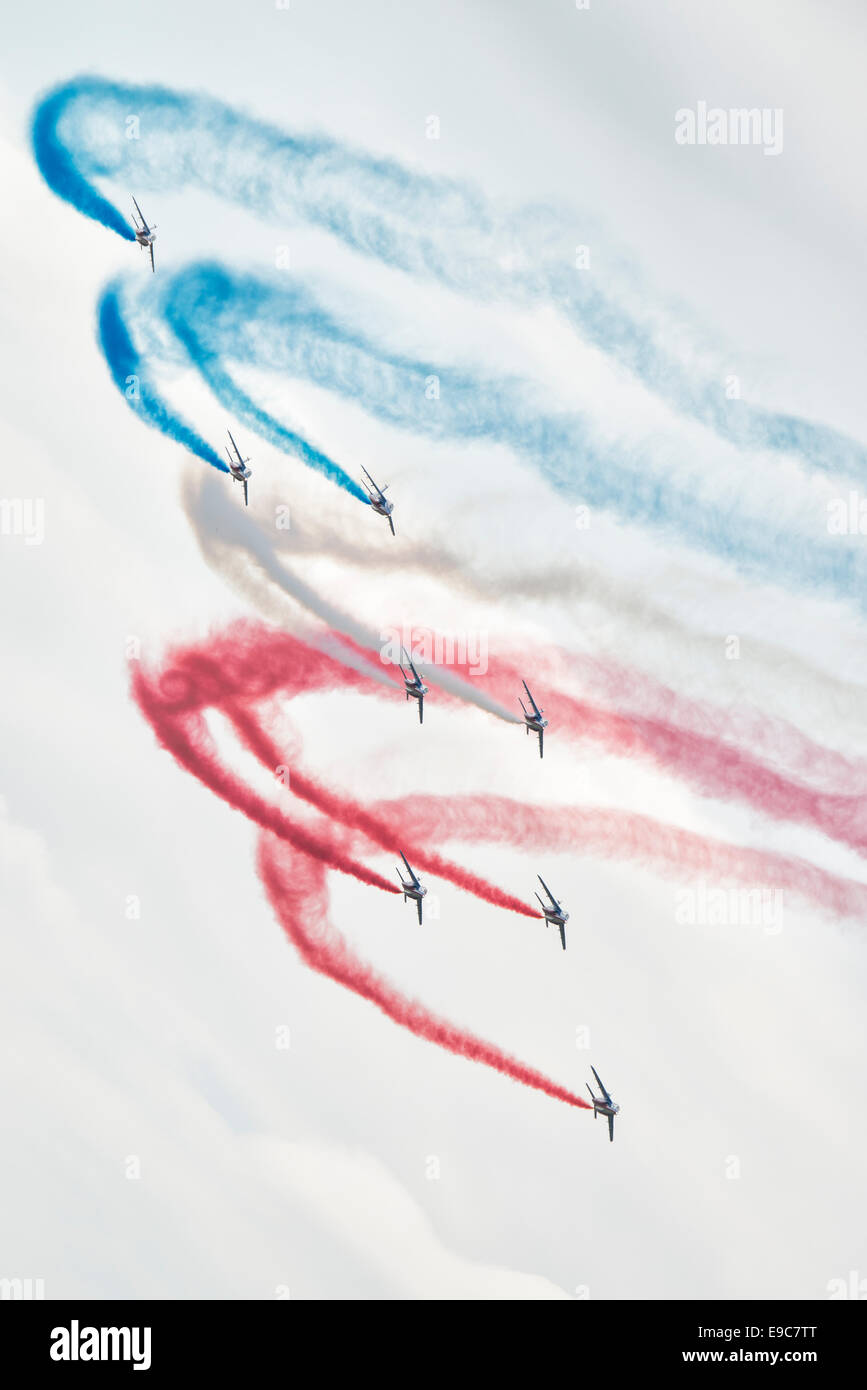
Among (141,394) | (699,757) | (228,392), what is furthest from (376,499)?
(699,757)

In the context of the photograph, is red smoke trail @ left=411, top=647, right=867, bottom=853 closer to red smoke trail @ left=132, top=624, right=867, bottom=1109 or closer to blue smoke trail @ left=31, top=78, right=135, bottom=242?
red smoke trail @ left=132, top=624, right=867, bottom=1109

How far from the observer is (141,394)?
43.5 m

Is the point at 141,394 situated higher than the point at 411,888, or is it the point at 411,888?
the point at 141,394

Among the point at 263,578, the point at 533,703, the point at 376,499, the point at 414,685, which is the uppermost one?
the point at 376,499

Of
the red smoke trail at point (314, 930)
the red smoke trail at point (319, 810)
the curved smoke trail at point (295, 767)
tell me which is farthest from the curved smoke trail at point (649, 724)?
the red smoke trail at point (314, 930)

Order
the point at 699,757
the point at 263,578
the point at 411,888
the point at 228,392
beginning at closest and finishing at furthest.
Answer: the point at 228,392
the point at 411,888
the point at 263,578
the point at 699,757

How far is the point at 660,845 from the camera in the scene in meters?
45.4

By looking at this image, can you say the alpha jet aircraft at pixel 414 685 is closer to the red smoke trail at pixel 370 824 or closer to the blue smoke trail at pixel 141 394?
the red smoke trail at pixel 370 824

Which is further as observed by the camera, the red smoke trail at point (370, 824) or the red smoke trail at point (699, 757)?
the red smoke trail at point (699, 757)

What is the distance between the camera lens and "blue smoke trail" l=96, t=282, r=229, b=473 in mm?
43375

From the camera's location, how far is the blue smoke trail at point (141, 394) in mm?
43375

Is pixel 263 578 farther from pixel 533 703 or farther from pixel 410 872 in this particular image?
pixel 410 872
